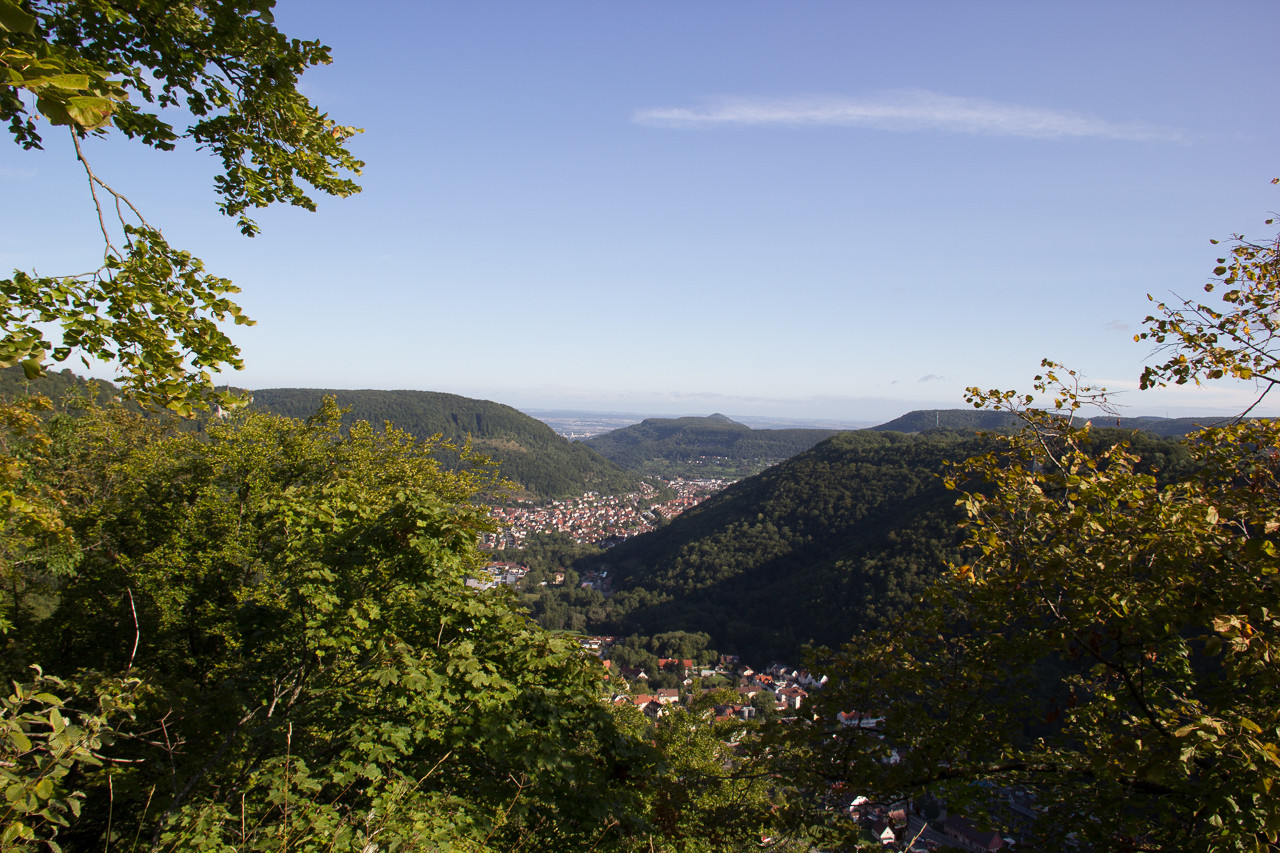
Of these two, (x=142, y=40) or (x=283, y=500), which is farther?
(x=283, y=500)

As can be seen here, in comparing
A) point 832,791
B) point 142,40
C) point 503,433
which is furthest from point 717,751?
point 503,433

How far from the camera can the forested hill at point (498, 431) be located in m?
148

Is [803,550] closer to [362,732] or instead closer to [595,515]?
[595,515]

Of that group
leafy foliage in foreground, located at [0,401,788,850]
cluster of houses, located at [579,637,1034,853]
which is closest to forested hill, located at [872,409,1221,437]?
cluster of houses, located at [579,637,1034,853]

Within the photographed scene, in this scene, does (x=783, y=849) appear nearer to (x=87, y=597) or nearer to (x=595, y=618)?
(x=87, y=597)

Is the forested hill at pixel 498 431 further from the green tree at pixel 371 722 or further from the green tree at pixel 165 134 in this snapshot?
the green tree at pixel 165 134

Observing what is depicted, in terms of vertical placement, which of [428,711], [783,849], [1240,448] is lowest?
[783,849]

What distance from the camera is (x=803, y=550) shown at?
7344cm

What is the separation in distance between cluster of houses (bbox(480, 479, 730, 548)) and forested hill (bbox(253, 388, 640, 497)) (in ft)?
34.1

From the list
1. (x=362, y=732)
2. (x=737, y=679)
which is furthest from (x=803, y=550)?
(x=362, y=732)

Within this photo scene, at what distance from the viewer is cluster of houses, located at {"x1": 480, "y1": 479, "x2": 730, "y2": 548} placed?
364 feet

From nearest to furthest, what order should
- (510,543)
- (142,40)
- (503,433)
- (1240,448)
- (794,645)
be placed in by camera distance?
(142,40)
(1240,448)
(794,645)
(510,543)
(503,433)

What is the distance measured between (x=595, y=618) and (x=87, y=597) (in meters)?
60.8

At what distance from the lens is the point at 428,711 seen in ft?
14.3
